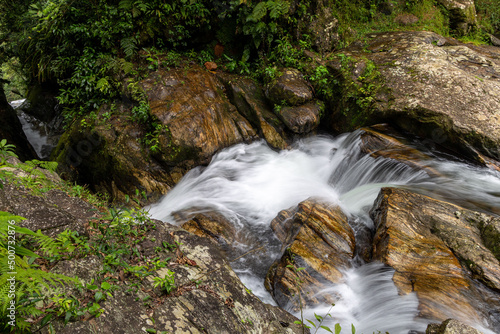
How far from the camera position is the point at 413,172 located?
221 inches

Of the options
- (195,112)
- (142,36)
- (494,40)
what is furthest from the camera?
(494,40)

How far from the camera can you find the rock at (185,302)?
2342 millimetres

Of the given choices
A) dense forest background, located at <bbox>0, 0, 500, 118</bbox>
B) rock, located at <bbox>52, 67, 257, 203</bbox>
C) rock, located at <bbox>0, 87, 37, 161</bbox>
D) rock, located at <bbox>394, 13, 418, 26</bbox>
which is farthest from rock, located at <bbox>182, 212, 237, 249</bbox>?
rock, located at <bbox>394, 13, 418, 26</bbox>

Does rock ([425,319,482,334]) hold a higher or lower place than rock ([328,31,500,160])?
lower

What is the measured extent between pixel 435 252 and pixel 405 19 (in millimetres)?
9501

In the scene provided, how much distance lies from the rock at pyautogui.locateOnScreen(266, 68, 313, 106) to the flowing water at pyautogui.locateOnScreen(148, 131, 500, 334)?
111 cm

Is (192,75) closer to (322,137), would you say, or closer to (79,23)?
(79,23)

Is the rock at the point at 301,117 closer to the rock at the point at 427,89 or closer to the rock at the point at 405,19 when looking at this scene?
the rock at the point at 427,89

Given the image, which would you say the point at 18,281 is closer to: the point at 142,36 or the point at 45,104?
the point at 142,36

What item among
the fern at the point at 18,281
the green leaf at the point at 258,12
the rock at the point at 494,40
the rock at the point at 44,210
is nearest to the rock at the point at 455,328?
the fern at the point at 18,281

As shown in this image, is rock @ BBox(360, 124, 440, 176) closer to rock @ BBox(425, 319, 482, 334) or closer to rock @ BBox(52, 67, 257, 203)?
rock @ BBox(52, 67, 257, 203)

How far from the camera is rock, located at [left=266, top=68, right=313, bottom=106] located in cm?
757

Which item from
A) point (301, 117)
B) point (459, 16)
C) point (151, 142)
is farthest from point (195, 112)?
point (459, 16)

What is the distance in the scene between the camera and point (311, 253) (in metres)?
4.48
